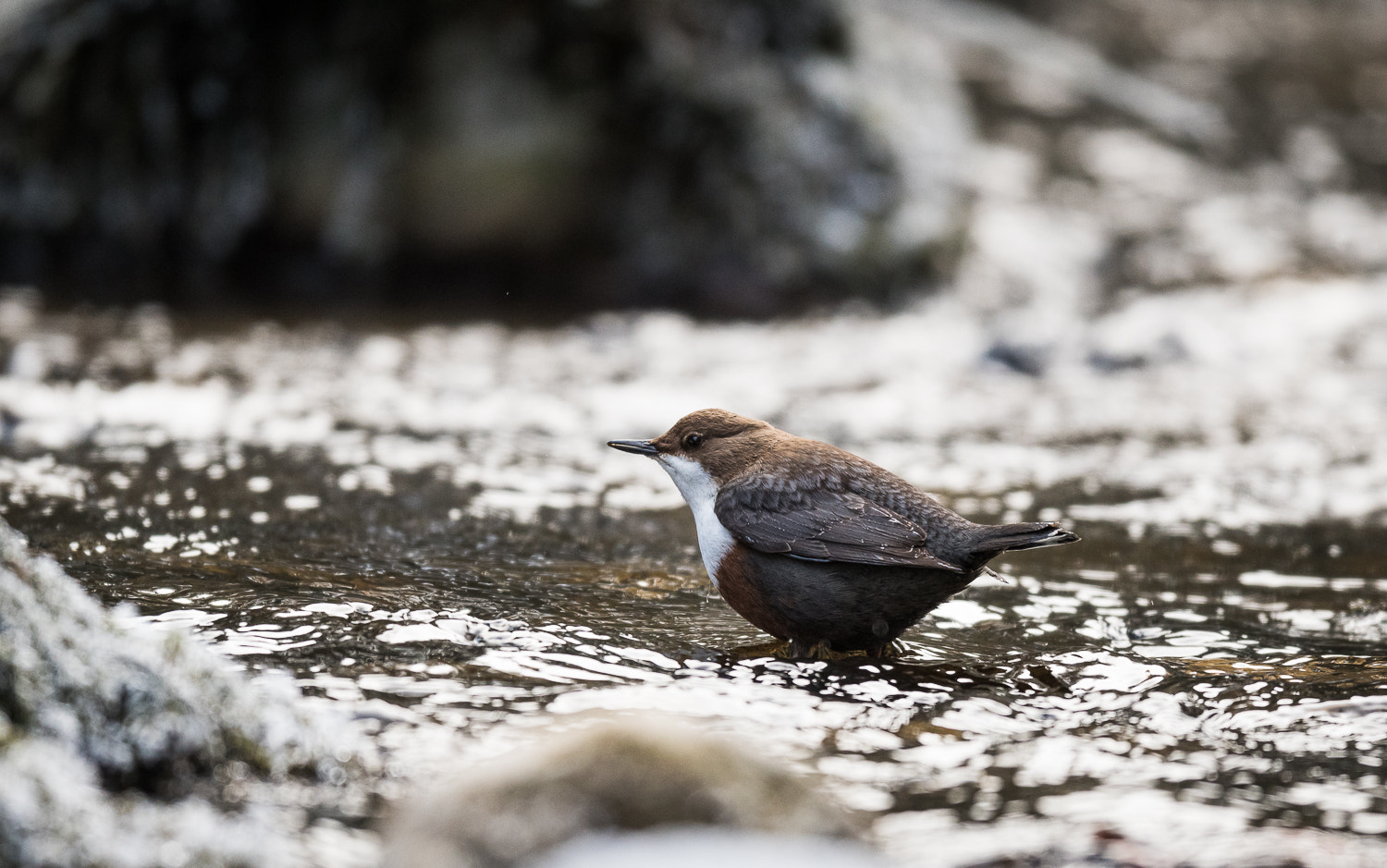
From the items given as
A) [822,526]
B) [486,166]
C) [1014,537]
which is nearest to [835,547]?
[822,526]

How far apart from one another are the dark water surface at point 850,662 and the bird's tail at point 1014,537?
34 centimetres

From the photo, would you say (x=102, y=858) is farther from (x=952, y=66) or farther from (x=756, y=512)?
(x=952, y=66)

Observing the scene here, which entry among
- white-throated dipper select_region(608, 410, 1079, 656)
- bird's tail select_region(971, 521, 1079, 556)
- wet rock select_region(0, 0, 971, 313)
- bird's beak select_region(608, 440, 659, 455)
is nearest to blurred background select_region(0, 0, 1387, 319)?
wet rock select_region(0, 0, 971, 313)

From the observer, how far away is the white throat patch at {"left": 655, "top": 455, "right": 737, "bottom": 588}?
3732mm

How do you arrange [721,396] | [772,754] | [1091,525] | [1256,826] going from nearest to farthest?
[1256,826]
[772,754]
[1091,525]
[721,396]

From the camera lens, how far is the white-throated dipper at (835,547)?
3502 millimetres

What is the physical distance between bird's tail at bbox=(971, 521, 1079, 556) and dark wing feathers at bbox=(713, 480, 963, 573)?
0.33ft

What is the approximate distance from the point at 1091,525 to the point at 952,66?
1049cm

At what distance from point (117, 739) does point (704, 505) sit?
193 centimetres

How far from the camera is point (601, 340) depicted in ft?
26.0

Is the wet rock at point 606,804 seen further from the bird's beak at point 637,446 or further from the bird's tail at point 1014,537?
the bird's beak at point 637,446

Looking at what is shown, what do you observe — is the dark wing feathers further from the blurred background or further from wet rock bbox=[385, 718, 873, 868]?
the blurred background

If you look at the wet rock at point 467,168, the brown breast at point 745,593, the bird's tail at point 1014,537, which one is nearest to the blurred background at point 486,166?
the wet rock at point 467,168

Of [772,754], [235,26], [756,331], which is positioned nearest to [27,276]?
[235,26]
